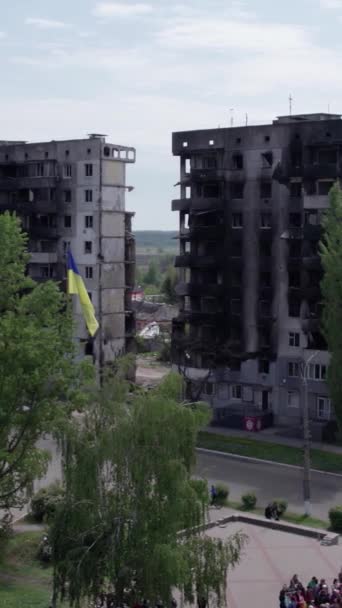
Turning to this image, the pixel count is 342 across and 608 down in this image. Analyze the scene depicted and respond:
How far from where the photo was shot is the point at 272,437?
65750mm

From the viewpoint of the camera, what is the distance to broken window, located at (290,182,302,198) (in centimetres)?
6738

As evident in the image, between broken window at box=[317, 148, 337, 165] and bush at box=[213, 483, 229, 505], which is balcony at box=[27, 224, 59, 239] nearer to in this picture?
broken window at box=[317, 148, 337, 165]

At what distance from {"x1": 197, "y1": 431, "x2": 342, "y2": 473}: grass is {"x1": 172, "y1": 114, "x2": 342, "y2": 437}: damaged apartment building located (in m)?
3.45

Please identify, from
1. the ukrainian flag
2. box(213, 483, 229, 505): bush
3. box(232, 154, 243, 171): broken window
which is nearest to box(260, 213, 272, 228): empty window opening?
box(232, 154, 243, 171): broken window

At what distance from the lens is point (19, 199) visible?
7969 centimetres

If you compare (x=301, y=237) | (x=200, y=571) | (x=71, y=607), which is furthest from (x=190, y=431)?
(x=301, y=237)

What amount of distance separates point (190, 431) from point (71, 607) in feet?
22.0

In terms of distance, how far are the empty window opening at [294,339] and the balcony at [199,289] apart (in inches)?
222

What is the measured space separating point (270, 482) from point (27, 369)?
20.3 metres

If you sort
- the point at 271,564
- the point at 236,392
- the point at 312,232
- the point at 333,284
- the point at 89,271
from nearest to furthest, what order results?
the point at 271,564
the point at 333,284
the point at 312,232
the point at 236,392
the point at 89,271

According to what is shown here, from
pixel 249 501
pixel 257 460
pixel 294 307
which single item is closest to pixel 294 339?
pixel 294 307

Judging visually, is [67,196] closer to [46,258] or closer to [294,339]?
[46,258]

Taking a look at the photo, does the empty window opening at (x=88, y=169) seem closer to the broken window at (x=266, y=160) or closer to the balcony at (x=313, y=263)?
the broken window at (x=266, y=160)

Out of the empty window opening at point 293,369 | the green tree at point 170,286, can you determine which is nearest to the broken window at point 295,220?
the empty window opening at point 293,369
